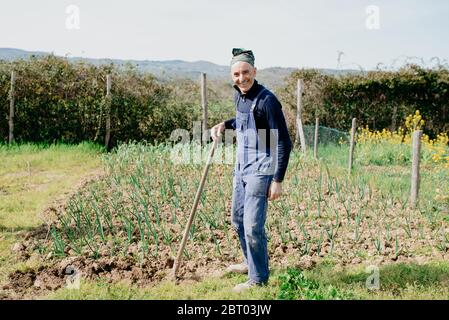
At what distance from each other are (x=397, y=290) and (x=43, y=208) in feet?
14.2

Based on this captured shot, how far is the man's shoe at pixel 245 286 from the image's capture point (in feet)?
12.6

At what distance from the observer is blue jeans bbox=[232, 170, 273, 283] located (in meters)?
3.67

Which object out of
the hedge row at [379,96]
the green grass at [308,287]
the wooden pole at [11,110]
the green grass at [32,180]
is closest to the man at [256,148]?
the green grass at [308,287]

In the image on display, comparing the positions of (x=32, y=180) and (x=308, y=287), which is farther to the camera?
(x=32, y=180)

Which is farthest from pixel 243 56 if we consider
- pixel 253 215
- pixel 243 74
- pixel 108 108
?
pixel 108 108

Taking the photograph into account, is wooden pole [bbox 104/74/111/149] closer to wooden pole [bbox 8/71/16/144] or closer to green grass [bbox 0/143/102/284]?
→ green grass [bbox 0/143/102/284]

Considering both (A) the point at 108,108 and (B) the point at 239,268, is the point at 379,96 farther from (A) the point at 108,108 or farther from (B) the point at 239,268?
(B) the point at 239,268

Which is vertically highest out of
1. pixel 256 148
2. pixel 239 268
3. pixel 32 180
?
pixel 256 148

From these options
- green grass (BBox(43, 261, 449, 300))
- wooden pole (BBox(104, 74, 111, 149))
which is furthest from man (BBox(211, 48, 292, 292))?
wooden pole (BBox(104, 74, 111, 149))

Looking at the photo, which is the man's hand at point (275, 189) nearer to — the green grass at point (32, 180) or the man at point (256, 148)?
the man at point (256, 148)

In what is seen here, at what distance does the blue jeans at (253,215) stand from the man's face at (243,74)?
67cm

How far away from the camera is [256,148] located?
3.72 m

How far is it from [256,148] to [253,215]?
0.49 metres
